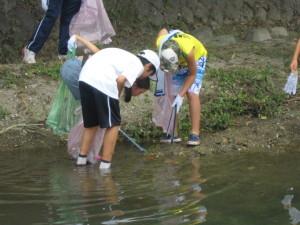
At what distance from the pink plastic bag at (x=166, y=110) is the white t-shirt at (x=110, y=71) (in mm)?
1174

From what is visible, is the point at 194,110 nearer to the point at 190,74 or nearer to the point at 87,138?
the point at 190,74

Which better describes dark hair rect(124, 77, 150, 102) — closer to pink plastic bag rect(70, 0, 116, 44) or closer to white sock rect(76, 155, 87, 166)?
white sock rect(76, 155, 87, 166)

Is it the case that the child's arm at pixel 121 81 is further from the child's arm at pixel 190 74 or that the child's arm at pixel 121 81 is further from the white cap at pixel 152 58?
the child's arm at pixel 190 74

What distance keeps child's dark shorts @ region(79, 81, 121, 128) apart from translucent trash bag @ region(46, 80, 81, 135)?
50cm

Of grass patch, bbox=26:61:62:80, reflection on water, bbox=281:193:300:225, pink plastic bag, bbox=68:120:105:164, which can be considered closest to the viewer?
reflection on water, bbox=281:193:300:225

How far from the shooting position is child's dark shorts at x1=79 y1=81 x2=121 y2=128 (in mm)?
5980

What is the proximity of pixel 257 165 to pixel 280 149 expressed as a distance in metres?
0.77

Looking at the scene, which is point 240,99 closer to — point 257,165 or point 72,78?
point 257,165

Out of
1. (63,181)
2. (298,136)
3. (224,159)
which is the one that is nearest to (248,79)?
(298,136)

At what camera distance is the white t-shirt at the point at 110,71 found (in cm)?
595

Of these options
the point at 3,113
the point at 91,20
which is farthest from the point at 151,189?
the point at 91,20

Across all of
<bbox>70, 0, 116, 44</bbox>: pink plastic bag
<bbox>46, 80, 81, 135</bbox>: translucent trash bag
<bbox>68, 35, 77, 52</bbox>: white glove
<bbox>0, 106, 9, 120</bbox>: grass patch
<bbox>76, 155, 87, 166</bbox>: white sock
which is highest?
<bbox>70, 0, 116, 44</bbox>: pink plastic bag

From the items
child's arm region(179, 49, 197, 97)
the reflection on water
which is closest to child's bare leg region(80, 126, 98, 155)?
child's arm region(179, 49, 197, 97)

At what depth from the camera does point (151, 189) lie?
5512 millimetres
